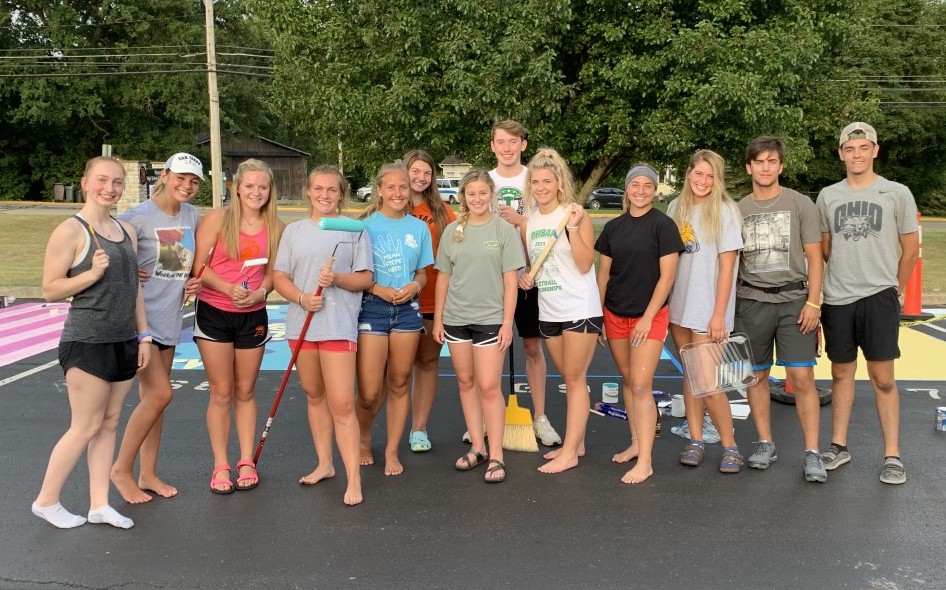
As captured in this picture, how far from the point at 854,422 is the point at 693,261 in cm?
222

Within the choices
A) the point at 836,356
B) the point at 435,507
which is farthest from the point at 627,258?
the point at 435,507

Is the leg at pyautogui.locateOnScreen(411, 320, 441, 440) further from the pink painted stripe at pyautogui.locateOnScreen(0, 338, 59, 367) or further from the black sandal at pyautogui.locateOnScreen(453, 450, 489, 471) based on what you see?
the pink painted stripe at pyautogui.locateOnScreen(0, 338, 59, 367)

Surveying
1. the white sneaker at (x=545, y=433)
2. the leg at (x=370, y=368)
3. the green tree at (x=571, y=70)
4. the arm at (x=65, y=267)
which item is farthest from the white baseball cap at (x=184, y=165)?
the green tree at (x=571, y=70)

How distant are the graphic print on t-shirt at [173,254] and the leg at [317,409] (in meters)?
0.79

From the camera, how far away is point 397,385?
5.08 meters

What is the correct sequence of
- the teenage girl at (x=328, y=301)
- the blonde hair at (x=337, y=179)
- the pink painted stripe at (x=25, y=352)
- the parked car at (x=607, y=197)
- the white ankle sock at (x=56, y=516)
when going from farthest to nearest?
the parked car at (x=607, y=197) → the pink painted stripe at (x=25, y=352) → the blonde hair at (x=337, y=179) → the teenage girl at (x=328, y=301) → the white ankle sock at (x=56, y=516)

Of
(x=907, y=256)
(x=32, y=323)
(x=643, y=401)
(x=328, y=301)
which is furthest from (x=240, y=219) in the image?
(x=32, y=323)

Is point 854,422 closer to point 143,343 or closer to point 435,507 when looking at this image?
point 435,507

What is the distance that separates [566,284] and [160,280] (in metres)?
2.29

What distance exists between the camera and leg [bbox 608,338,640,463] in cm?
504

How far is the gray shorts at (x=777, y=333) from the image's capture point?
16.1 ft

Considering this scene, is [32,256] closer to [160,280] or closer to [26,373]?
[26,373]

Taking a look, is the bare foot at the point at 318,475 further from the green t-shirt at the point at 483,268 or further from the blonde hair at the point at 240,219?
the blonde hair at the point at 240,219

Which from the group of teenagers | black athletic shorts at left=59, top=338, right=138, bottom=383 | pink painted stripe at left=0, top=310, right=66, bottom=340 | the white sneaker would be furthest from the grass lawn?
black athletic shorts at left=59, top=338, right=138, bottom=383
